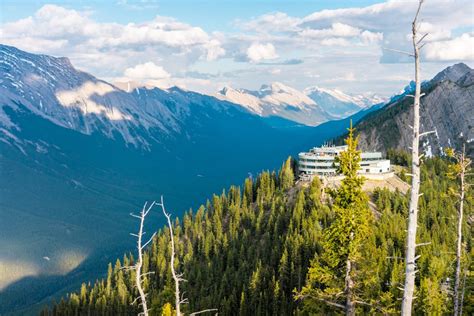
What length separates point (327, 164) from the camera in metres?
151

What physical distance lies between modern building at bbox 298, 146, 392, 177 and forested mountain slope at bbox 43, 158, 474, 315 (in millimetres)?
5293

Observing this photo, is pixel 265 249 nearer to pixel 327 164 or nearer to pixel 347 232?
pixel 327 164

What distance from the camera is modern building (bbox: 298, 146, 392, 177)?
151875 millimetres

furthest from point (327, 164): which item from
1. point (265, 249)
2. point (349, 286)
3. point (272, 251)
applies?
point (349, 286)

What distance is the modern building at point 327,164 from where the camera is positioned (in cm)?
15188

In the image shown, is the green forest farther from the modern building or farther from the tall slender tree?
the tall slender tree

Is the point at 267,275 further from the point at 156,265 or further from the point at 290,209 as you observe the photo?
the point at 156,265

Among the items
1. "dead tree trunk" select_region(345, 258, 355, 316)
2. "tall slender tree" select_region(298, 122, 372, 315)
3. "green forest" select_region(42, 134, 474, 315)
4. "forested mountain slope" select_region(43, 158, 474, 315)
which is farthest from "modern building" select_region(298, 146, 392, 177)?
"dead tree trunk" select_region(345, 258, 355, 316)

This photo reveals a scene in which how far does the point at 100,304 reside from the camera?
148625 millimetres

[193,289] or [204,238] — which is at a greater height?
[204,238]

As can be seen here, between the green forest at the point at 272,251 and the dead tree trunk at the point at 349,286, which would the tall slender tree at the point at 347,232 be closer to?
the dead tree trunk at the point at 349,286

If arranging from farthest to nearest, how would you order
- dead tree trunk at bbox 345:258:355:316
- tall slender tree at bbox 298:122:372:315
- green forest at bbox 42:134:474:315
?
green forest at bbox 42:134:474:315 < dead tree trunk at bbox 345:258:355:316 < tall slender tree at bbox 298:122:372:315

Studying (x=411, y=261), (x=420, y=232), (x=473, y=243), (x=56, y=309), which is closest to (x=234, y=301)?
(x=420, y=232)

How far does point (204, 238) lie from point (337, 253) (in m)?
122
